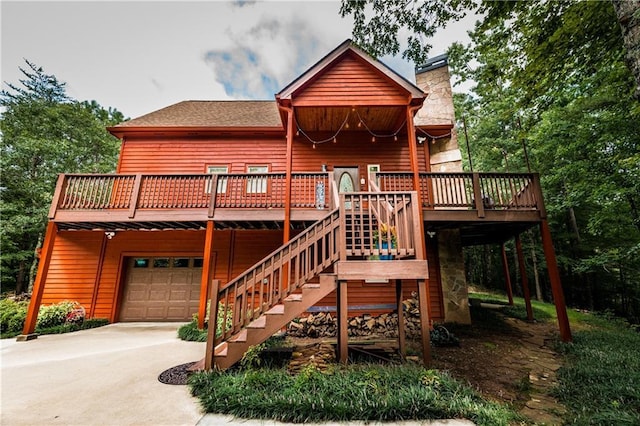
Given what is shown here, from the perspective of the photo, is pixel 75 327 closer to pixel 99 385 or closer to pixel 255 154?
pixel 99 385

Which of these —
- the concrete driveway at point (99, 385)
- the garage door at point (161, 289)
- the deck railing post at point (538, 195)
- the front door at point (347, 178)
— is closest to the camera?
the concrete driveway at point (99, 385)

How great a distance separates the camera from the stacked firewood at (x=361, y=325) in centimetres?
677

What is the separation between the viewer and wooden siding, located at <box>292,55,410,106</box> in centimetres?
713

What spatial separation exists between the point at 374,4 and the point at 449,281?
7640mm

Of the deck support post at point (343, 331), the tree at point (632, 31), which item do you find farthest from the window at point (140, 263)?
the tree at point (632, 31)

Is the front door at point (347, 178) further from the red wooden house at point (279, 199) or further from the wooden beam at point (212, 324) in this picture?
the wooden beam at point (212, 324)

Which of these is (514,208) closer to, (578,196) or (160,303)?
(578,196)

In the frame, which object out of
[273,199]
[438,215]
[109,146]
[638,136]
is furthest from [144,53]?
[638,136]

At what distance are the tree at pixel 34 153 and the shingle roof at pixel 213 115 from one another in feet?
21.2

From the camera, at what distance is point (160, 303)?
8539mm

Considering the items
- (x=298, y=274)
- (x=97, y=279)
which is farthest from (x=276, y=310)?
(x=97, y=279)

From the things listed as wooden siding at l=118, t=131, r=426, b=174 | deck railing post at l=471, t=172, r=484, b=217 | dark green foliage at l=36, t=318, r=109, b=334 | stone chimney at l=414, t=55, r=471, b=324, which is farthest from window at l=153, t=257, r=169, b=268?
deck railing post at l=471, t=172, r=484, b=217

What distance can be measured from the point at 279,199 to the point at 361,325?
435cm

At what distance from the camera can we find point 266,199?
720 cm
